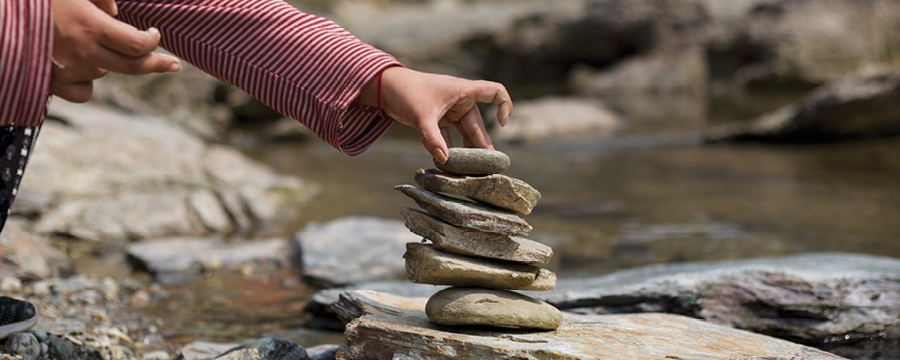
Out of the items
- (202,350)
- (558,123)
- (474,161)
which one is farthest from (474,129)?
(558,123)

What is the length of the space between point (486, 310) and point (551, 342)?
0.20 m

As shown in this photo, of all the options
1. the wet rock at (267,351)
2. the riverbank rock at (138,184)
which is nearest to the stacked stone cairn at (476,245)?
the wet rock at (267,351)

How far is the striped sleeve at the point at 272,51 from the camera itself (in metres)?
2.15

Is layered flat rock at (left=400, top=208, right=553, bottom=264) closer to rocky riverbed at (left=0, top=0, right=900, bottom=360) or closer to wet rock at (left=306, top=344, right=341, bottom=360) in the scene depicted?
rocky riverbed at (left=0, top=0, right=900, bottom=360)

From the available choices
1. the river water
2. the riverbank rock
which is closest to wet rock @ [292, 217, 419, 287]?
the river water

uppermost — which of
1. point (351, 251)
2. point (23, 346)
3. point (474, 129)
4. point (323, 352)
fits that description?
point (474, 129)

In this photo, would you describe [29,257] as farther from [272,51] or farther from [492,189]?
[492,189]

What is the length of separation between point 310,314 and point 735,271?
5.96ft

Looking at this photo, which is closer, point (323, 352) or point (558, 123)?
point (323, 352)

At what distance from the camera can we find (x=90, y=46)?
1596mm

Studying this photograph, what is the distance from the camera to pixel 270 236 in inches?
215

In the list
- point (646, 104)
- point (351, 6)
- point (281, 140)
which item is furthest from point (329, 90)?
point (351, 6)

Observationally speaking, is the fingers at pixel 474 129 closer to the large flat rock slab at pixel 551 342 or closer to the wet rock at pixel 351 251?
the large flat rock slab at pixel 551 342

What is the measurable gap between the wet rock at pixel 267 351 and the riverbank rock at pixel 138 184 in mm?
2834
